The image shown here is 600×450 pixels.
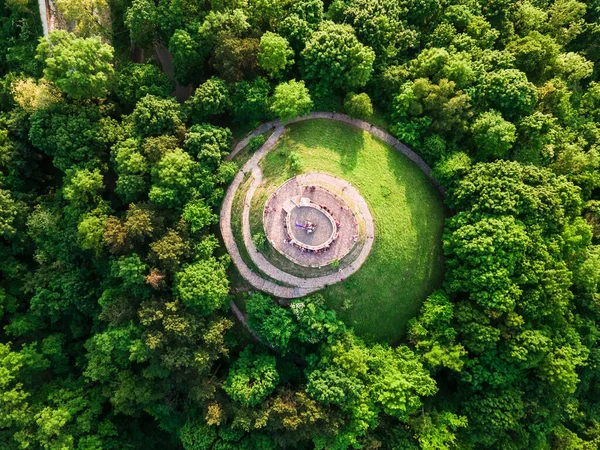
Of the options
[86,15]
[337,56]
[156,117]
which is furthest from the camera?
[86,15]

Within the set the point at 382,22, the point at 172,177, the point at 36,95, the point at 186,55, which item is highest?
the point at 382,22

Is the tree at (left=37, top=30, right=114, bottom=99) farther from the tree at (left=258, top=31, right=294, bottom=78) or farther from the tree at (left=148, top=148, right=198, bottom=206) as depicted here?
the tree at (left=258, top=31, right=294, bottom=78)

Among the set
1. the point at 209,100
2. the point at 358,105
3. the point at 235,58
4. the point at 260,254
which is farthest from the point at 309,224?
the point at 235,58

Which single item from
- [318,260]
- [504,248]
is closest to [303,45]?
[318,260]

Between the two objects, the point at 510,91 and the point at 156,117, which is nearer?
the point at 156,117

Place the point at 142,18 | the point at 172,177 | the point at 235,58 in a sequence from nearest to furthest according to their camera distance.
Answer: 1. the point at 172,177
2. the point at 235,58
3. the point at 142,18

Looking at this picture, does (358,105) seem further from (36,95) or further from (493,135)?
(36,95)

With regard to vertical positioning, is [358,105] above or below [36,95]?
above
